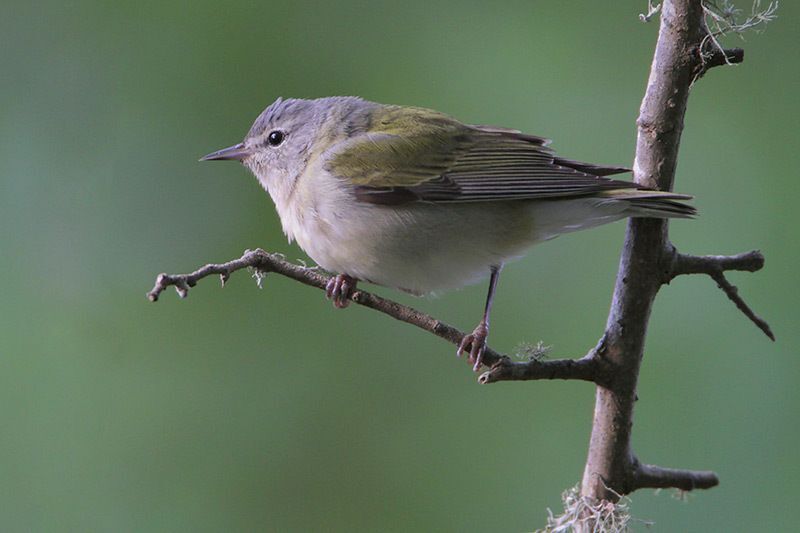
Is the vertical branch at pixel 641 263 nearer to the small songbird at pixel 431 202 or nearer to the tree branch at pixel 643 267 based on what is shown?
the tree branch at pixel 643 267

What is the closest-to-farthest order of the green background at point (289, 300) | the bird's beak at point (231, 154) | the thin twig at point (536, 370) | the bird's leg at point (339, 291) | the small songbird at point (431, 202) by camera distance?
the thin twig at point (536, 370) → the bird's leg at point (339, 291) → the small songbird at point (431, 202) → the green background at point (289, 300) → the bird's beak at point (231, 154)

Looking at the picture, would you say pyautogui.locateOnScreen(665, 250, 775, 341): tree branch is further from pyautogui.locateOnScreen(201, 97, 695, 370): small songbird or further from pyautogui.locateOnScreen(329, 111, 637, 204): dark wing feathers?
pyautogui.locateOnScreen(329, 111, 637, 204): dark wing feathers

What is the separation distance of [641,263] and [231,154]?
2200 mm

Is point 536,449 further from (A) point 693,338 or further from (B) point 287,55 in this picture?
(B) point 287,55

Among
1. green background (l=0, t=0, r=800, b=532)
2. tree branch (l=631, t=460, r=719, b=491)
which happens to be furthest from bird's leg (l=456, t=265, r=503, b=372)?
green background (l=0, t=0, r=800, b=532)

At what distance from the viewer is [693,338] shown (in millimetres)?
3871

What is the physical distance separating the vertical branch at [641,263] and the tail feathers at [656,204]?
0.08 feet

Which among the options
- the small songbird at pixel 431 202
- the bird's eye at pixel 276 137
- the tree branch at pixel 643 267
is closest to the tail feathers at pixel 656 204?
the tree branch at pixel 643 267

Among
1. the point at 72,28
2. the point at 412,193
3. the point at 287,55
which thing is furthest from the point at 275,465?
the point at 72,28

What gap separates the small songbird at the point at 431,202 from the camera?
3.24 m

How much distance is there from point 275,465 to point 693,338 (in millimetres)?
1901

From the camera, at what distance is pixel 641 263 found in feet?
8.11

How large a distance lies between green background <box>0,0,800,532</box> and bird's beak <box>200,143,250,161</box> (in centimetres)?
14

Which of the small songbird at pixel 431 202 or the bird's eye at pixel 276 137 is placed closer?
the small songbird at pixel 431 202
